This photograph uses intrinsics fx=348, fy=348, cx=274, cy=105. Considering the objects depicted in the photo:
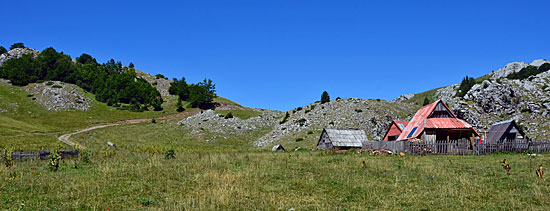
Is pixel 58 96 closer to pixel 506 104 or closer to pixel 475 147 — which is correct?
pixel 475 147

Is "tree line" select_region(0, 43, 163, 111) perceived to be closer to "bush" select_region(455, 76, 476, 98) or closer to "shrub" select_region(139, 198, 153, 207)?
"bush" select_region(455, 76, 476, 98)

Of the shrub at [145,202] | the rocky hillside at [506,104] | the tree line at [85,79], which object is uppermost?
the tree line at [85,79]

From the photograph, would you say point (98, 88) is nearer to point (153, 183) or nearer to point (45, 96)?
point (45, 96)

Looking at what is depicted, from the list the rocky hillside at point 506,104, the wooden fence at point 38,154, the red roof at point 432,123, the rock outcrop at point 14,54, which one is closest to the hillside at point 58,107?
the rock outcrop at point 14,54

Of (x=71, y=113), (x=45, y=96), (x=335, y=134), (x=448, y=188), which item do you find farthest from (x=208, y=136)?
(x=45, y=96)

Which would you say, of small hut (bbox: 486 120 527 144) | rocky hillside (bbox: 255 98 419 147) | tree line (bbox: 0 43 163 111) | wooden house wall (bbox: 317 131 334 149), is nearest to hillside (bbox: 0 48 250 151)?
tree line (bbox: 0 43 163 111)

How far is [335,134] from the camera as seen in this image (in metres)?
51.9

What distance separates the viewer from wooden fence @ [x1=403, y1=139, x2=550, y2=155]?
33094mm

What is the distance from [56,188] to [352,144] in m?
42.5

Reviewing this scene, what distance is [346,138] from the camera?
52062 millimetres

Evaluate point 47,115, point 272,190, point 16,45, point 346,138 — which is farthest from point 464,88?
point 16,45

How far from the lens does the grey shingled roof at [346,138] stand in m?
50.9

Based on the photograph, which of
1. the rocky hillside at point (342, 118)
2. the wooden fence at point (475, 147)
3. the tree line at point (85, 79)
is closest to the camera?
the wooden fence at point (475, 147)

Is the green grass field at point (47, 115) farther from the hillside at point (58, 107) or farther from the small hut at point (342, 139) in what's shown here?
the small hut at point (342, 139)
